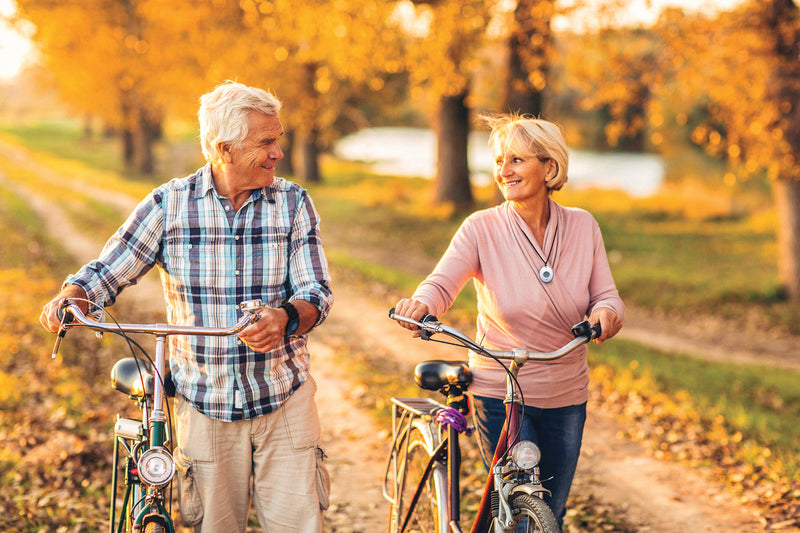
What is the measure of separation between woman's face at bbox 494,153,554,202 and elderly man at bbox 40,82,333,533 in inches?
32.7

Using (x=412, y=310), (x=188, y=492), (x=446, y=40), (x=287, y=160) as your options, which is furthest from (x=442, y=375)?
(x=287, y=160)

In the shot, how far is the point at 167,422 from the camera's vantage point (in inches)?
116

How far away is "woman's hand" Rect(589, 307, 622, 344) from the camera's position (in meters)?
2.96

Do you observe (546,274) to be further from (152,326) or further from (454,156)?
(454,156)

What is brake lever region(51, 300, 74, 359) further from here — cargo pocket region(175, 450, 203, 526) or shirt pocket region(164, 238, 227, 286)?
cargo pocket region(175, 450, 203, 526)

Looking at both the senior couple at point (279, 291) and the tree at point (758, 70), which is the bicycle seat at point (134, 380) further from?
the tree at point (758, 70)

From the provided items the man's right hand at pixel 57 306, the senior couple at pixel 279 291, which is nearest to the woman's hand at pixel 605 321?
the senior couple at pixel 279 291

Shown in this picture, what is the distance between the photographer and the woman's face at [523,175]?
10.4 feet

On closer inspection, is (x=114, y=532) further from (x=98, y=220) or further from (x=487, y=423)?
(x=98, y=220)

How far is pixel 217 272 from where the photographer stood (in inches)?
118

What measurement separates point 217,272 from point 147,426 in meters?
0.64

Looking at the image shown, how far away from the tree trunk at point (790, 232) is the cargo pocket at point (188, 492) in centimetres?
1145

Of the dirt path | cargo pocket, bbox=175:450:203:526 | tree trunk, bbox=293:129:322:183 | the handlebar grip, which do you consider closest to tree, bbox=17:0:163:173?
tree trunk, bbox=293:129:322:183

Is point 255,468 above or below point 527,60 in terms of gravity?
below
